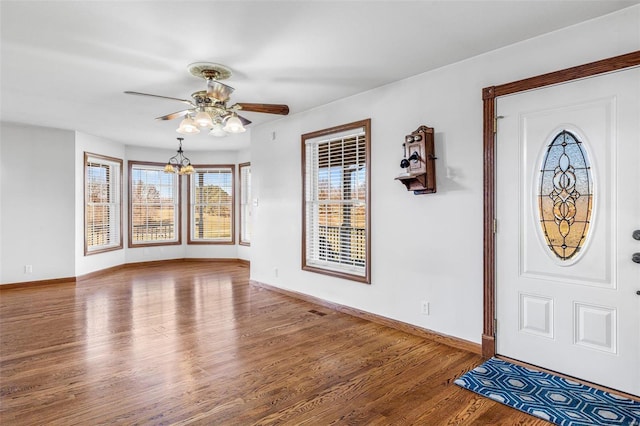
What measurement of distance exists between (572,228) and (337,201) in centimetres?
262

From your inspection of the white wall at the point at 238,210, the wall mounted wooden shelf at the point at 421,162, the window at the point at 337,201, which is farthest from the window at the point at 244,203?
the wall mounted wooden shelf at the point at 421,162

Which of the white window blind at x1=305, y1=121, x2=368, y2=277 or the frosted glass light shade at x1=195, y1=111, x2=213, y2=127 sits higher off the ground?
the frosted glass light shade at x1=195, y1=111, x2=213, y2=127

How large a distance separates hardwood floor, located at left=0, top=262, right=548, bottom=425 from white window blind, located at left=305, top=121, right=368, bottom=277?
0.71 metres

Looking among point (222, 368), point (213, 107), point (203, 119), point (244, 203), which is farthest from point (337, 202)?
point (244, 203)

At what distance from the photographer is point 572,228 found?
2.74 metres

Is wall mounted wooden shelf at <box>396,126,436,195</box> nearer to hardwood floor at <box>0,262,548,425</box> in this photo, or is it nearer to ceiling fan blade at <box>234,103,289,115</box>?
ceiling fan blade at <box>234,103,289,115</box>

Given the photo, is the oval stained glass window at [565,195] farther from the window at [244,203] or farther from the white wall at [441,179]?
the window at [244,203]

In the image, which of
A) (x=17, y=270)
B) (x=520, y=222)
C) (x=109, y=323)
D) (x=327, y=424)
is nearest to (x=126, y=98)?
(x=109, y=323)

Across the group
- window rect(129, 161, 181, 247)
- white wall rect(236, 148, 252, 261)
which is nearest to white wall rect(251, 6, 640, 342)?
white wall rect(236, 148, 252, 261)

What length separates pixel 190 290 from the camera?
5824 millimetres

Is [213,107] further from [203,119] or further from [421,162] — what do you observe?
[421,162]

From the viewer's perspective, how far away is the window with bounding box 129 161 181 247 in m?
8.08

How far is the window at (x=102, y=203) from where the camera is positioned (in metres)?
6.84

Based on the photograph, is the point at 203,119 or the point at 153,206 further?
the point at 153,206
